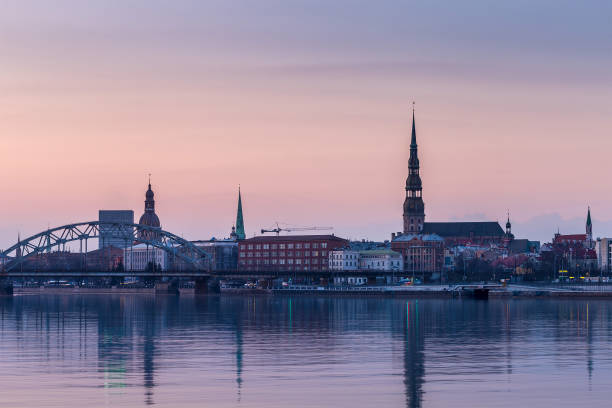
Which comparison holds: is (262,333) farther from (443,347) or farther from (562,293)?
(562,293)

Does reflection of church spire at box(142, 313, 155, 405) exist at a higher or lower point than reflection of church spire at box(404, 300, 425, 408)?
higher

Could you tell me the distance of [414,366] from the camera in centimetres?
4431

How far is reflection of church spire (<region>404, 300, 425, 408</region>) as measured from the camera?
34.8m

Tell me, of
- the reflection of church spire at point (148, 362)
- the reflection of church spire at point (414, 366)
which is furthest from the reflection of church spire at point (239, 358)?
the reflection of church spire at point (414, 366)

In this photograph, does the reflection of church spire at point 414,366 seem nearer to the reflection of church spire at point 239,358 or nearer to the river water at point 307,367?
the river water at point 307,367

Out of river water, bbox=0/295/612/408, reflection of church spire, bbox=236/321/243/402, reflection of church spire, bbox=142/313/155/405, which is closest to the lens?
river water, bbox=0/295/612/408

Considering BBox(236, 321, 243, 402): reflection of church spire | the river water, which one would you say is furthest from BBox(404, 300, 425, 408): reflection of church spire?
BBox(236, 321, 243, 402): reflection of church spire

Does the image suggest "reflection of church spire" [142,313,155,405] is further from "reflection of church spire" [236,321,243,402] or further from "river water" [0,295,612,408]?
"reflection of church spire" [236,321,243,402]

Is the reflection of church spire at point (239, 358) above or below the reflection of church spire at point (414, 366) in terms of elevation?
above

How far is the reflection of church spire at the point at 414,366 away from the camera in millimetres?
34781

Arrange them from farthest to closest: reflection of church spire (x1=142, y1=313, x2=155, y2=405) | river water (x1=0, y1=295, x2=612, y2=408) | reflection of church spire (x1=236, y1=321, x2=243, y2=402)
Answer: reflection of church spire (x1=236, y1=321, x2=243, y2=402) < reflection of church spire (x1=142, y1=313, x2=155, y2=405) < river water (x1=0, y1=295, x2=612, y2=408)

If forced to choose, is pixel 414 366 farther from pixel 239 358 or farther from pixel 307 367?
pixel 239 358

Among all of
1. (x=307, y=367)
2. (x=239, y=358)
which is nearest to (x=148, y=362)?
(x=239, y=358)

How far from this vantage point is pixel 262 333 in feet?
225
